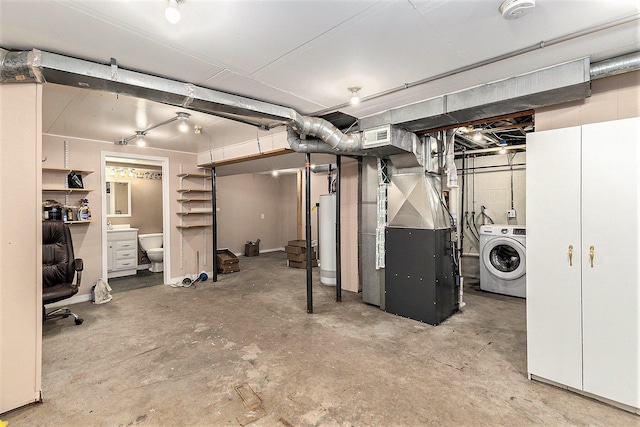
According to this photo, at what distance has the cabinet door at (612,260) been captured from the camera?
183 cm

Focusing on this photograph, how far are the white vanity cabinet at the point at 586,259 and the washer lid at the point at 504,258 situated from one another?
2231 millimetres

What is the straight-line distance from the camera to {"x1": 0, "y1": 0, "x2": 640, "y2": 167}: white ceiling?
1.50 meters

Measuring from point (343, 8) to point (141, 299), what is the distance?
4466 mm

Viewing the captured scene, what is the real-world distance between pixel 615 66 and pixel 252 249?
23.9 feet

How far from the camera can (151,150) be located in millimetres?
4996

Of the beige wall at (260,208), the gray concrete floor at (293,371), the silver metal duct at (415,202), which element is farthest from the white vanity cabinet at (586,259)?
the beige wall at (260,208)

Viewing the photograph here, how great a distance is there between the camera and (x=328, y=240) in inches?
195

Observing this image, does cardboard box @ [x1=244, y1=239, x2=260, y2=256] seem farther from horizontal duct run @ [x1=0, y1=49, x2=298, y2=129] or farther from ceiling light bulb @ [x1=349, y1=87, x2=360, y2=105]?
ceiling light bulb @ [x1=349, y1=87, x2=360, y2=105]

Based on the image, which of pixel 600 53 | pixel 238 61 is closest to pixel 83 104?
pixel 238 61

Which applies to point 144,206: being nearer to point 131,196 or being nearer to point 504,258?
point 131,196

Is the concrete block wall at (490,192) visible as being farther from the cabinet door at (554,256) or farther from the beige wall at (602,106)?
the cabinet door at (554,256)

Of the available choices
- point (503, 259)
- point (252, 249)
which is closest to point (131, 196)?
point (252, 249)

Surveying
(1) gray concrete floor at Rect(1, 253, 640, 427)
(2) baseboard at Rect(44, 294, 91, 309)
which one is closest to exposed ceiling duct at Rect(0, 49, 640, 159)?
(1) gray concrete floor at Rect(1, 253, 640, 427)

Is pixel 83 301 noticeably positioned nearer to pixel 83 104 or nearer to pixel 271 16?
pixel 83 104
